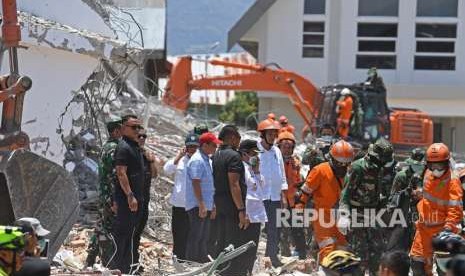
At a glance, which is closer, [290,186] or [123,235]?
[123,235]

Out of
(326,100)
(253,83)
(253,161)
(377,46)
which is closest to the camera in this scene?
(253,161)

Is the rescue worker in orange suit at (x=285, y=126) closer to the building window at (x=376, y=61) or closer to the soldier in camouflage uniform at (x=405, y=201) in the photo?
the soldier in camouflage uniform at (x=405, y=201)

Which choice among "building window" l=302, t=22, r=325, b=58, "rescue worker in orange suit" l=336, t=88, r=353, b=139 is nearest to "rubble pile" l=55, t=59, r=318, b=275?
"rescue worker in orange suit" l=336, t=88, r=353, b=139

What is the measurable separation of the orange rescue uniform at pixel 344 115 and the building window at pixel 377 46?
12544mm

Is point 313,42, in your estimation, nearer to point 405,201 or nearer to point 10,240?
point 405,201

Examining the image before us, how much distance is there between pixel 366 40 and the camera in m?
35.2

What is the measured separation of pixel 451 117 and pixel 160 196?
22504 mm

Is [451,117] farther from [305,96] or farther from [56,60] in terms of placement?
[56,60]

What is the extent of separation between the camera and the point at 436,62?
116ft

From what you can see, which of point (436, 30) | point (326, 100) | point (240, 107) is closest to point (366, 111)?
point (326, 100)

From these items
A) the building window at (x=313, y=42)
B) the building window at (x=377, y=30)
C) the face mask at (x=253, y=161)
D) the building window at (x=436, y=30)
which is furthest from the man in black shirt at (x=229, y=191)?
the building window at (x=436, y=30)

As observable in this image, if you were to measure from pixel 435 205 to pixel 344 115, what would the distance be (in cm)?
1305

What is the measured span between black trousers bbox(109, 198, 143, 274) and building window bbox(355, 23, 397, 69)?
1016 inches

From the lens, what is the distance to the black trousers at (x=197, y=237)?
440 inches
